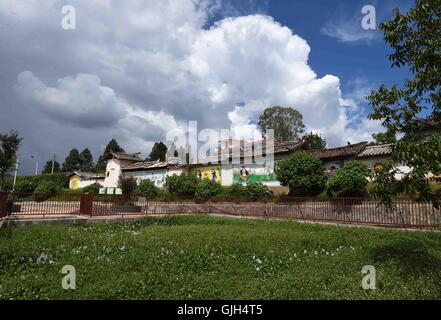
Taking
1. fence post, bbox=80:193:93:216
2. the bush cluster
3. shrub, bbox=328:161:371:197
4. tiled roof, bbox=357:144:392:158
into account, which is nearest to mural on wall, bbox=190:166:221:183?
tiled roof, bbox=357:144:392:158

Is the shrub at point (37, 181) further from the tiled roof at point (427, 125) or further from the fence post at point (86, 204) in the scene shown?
the tiled roof at point (427, 125)

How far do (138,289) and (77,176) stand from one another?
51894 millimetres

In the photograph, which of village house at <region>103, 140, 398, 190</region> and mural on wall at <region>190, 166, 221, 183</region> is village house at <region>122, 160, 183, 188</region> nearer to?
village house at <region>103, 140, 398, 190</region>

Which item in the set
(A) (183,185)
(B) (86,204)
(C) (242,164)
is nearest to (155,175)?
(A) (183,185)

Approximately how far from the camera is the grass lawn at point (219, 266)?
621 centimetres

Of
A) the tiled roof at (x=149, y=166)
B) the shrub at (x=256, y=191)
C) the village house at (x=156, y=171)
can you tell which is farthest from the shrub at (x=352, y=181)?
the tiled roof at (x=149, y=166)

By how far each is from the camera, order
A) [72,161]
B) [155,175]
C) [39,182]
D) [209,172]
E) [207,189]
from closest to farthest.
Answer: [207,189] → [209,172] → [155,175] → [39,182] → [72,161]

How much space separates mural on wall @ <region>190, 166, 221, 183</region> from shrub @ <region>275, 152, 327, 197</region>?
12.1 meters

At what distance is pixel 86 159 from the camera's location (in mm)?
94062

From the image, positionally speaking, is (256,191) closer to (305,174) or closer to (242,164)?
(305,174)

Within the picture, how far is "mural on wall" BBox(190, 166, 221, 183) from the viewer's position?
110 feet

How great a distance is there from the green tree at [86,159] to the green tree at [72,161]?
84 cm

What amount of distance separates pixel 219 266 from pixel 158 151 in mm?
57827
